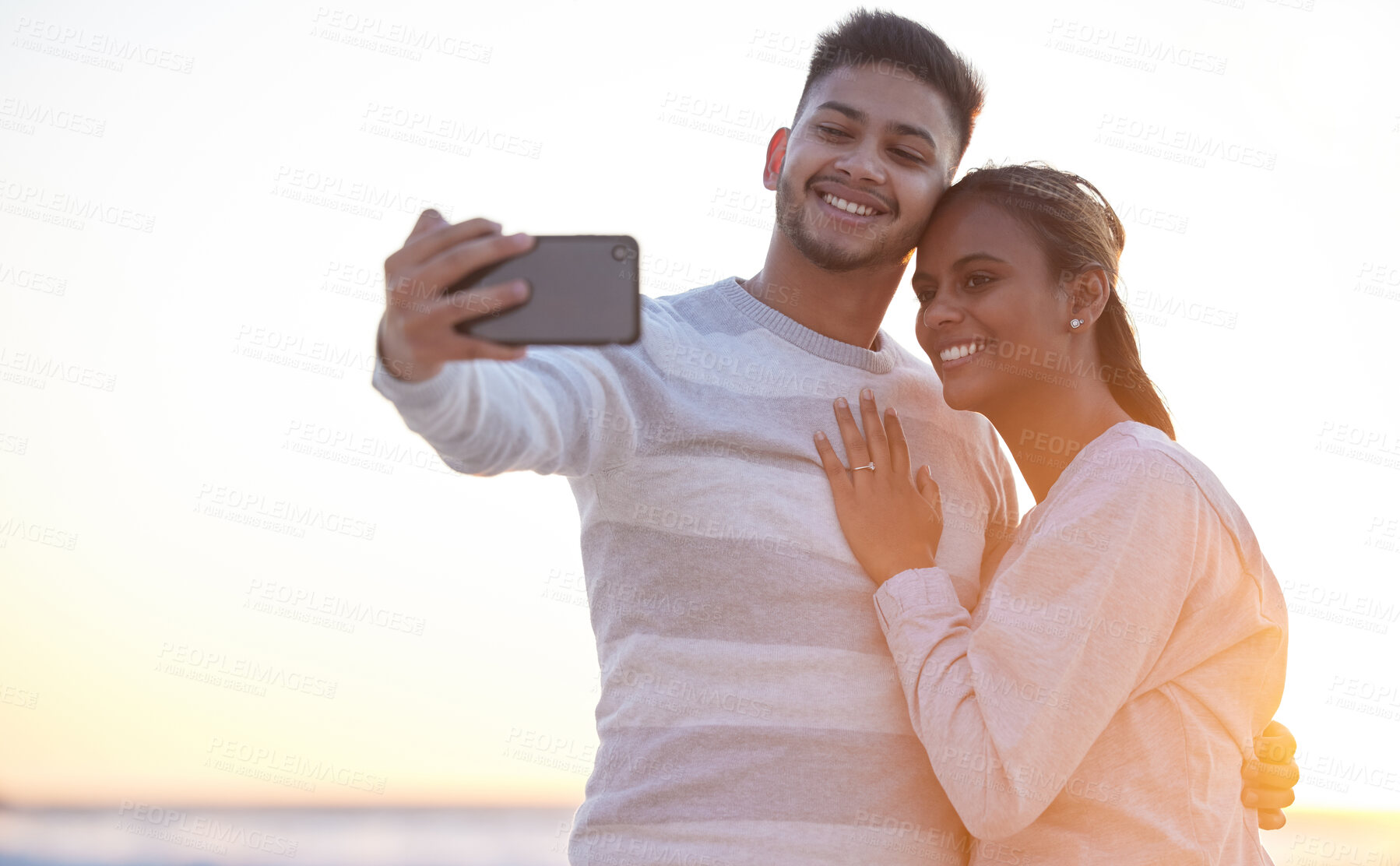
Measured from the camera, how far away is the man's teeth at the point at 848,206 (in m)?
2.16

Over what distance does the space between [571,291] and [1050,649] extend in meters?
0.94

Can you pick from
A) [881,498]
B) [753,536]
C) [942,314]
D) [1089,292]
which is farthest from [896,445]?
[1089,292]

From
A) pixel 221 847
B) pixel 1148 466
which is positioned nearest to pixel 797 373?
pixel 1148 466

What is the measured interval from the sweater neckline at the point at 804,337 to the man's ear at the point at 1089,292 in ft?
1.34

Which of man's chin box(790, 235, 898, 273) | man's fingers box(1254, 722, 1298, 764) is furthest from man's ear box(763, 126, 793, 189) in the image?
man's fingers box(1254, 722, 1298, 764)

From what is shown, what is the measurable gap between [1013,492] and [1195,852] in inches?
34.4

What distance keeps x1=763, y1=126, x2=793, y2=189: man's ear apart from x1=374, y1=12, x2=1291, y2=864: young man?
250 mm

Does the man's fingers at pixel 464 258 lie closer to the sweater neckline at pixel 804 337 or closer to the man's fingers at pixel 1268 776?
the sweater neckline at pixel 804 337

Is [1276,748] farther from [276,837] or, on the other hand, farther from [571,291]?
[276,837]

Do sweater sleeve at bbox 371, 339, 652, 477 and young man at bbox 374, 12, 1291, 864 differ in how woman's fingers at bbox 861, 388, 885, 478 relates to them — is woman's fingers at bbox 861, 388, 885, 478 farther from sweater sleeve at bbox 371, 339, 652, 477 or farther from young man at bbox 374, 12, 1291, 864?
sweater sleeve at bbox 371, 339, 652, 477

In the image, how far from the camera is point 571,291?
1.30 m

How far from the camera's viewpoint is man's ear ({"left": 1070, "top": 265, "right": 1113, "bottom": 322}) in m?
1.99

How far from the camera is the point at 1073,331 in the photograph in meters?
2.01

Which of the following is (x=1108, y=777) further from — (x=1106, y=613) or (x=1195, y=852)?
(x=1106, y=613)
